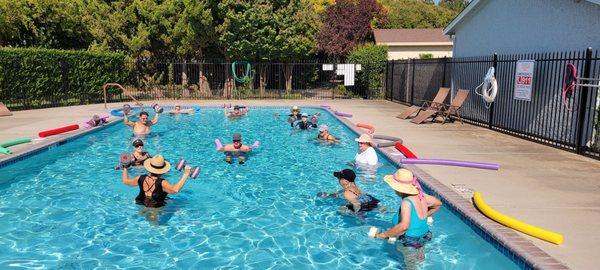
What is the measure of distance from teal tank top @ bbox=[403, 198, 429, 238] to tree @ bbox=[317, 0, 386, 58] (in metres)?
34.7

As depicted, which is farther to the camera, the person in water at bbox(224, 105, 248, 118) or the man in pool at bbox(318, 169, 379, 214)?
the person in water at bbox(224, 105, 248, 118)

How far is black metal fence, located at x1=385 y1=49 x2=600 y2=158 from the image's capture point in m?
10.5

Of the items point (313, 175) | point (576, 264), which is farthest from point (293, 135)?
point (576, 264)

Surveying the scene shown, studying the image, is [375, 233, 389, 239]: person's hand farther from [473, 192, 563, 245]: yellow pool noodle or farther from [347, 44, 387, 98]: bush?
[347, 44, 387, 98]: bush

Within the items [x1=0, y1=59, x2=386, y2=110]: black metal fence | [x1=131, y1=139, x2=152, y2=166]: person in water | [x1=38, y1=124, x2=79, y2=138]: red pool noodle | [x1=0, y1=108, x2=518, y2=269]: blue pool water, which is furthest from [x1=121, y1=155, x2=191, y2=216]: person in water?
[x1=0, y1=59, x2=386, y2=110]: black metal fence

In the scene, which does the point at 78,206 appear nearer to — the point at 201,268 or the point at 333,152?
the point at 201,268

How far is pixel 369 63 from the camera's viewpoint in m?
28.8

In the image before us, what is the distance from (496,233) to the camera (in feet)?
18.4

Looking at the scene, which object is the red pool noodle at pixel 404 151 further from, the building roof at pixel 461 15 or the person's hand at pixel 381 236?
the building roof at pixel 461 15

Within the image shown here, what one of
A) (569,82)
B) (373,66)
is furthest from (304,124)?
(373,66)

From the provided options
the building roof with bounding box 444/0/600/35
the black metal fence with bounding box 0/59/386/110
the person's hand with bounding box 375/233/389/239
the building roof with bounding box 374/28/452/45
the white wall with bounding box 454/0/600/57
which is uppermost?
the building roof with bounding box 374/28/452/45

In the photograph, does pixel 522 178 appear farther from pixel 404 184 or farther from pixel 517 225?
pixel 404 184

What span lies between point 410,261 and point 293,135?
397 inches

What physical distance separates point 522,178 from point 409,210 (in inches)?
157
